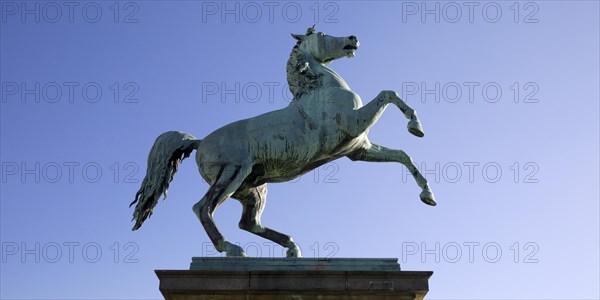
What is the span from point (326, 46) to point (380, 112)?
1.62m

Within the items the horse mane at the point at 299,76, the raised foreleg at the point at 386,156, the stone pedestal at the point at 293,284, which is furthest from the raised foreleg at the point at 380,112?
the stone pedestal at the point at 293,284

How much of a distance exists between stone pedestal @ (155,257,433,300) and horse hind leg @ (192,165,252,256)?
33.1 inches

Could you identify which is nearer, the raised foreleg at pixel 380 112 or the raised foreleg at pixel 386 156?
the raised foreleg at pixel 380 112

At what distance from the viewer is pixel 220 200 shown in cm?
1056

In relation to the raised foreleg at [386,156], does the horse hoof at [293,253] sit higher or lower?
lower

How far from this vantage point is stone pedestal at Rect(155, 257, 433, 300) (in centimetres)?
940

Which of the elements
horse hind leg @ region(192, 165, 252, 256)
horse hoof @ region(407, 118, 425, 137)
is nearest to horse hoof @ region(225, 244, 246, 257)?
horse hind leg @ region(192, 165, 252, 256)

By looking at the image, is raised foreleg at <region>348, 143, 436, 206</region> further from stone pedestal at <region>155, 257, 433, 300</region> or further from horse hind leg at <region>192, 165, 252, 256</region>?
stone pedestal at <region>155, 257, 433, 300</region>

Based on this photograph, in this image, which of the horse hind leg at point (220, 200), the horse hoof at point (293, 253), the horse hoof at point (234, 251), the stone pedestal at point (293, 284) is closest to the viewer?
the stone pedestal at point (293, 284)

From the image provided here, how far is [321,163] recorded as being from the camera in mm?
11039

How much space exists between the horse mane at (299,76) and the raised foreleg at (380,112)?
91 cm

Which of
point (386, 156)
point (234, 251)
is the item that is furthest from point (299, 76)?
point (234, 251)

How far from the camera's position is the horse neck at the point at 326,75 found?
441 inches

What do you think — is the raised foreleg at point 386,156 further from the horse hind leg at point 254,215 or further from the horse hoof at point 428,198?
the horse hind leg at point 254,215
